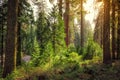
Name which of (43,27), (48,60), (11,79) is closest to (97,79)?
(11,79)

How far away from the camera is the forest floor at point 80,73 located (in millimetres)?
10931

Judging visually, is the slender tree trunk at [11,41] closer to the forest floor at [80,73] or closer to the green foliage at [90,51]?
the forest floor at [80,73]

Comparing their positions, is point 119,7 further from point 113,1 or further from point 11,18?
point 11,18

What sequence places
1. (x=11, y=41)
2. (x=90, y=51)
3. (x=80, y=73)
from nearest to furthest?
1. (x=11, y=41)
2. (x=80, y=73)
3. (x=90, y=51)

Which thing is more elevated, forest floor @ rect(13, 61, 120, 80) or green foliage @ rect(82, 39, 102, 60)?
green foliage @ rect(82, 39, 102, 60)

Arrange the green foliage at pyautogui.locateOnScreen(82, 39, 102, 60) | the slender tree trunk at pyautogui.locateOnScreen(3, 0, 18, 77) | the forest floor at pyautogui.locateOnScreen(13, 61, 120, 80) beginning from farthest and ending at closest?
the green foliage at pyautogui.locateOnScreen(82, 39, 102, 60) → the slender tree trunk at pyautogui.locateOnScreen(3, 0, 18, 77) → the forest floor at pyautogui.locateOnScreen(13, 61, 120, 80)

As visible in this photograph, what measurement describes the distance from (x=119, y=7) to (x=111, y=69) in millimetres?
6649

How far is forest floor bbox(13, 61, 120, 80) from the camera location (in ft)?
35.9

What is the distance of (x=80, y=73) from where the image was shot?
12.1 m

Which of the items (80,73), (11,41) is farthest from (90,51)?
(11,41)

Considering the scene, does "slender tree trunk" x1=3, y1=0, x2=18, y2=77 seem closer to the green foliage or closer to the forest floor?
the forest floor

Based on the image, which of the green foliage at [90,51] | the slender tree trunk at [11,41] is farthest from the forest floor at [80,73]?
the green foliage at [90,51]

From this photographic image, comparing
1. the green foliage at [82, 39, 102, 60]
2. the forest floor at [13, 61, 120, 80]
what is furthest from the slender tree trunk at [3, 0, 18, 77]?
the green foliage at [82, 39, 102, 60]

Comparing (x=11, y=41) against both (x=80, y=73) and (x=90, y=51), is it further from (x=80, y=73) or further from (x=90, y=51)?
(x=90, y=51)
